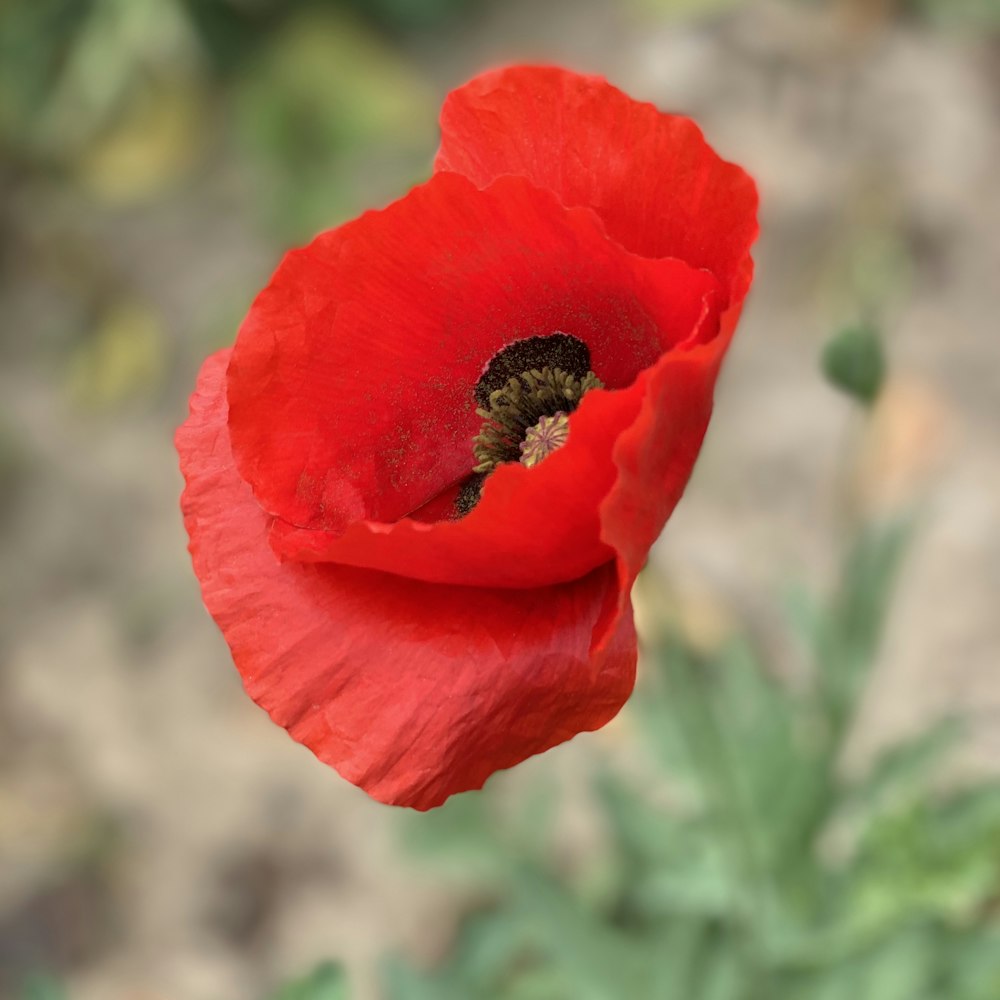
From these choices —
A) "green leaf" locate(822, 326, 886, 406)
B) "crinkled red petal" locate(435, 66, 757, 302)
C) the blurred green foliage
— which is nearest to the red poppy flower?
"crinkled red petal" locate(435, 66, 757, 302)

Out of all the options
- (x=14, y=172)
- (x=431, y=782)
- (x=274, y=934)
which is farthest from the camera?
(x=14, y=172)

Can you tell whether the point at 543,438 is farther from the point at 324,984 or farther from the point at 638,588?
the point at 324,984

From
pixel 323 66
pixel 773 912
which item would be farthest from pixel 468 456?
pixel 323 66

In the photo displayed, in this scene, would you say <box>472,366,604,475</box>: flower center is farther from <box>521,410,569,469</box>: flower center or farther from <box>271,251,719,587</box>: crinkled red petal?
<box>271,251,719,587</box>: crinkled red petal

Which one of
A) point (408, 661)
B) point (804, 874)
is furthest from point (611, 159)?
point (804, 874)

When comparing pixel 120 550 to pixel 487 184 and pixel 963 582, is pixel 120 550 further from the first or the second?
pixel 487 184

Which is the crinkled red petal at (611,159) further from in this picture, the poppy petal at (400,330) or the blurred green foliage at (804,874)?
the blurred green foliage at (804,874)

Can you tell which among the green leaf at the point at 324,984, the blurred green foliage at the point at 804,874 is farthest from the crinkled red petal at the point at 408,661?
the blurred green foliage at the point at 804,874
